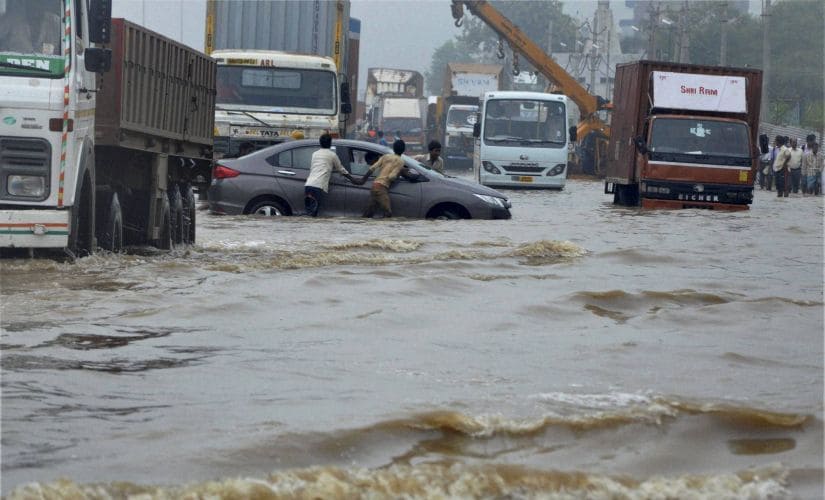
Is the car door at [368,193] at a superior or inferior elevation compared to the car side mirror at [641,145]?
inferior

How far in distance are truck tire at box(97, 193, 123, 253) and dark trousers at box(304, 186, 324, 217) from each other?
16.1 feet

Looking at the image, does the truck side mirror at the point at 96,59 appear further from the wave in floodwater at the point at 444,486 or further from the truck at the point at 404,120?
the truck at the point at 404,120

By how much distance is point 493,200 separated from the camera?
17.7 m

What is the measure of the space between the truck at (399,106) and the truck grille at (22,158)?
4312 cm

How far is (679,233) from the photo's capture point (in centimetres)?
1730

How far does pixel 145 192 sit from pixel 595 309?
198 inches

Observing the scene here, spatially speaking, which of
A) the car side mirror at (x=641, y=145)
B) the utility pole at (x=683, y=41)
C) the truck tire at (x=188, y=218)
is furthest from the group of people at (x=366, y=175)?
the utility pole at (x=683, y=41)

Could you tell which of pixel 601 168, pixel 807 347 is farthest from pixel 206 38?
pixel 601 168

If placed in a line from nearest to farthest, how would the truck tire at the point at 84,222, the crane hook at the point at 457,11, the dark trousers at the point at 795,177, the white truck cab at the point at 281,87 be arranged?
the truck tire at the point at 84,222 → the white truck cab at the point at 281,87 → the dark trousers at the point at 795,177 → the crane hook at the point at 457,11

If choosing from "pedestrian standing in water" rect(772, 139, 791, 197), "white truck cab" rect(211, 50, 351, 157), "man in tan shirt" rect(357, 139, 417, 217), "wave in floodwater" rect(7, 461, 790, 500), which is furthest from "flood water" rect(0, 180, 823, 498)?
"pedestrian standing in water" rect(772, 139, 791, 197)

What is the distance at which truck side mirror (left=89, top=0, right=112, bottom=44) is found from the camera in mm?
9656

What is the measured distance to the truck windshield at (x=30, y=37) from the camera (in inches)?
373

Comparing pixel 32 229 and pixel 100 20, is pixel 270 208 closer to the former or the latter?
pixel 100 20

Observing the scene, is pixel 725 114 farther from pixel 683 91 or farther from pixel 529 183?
pixel 529 183
